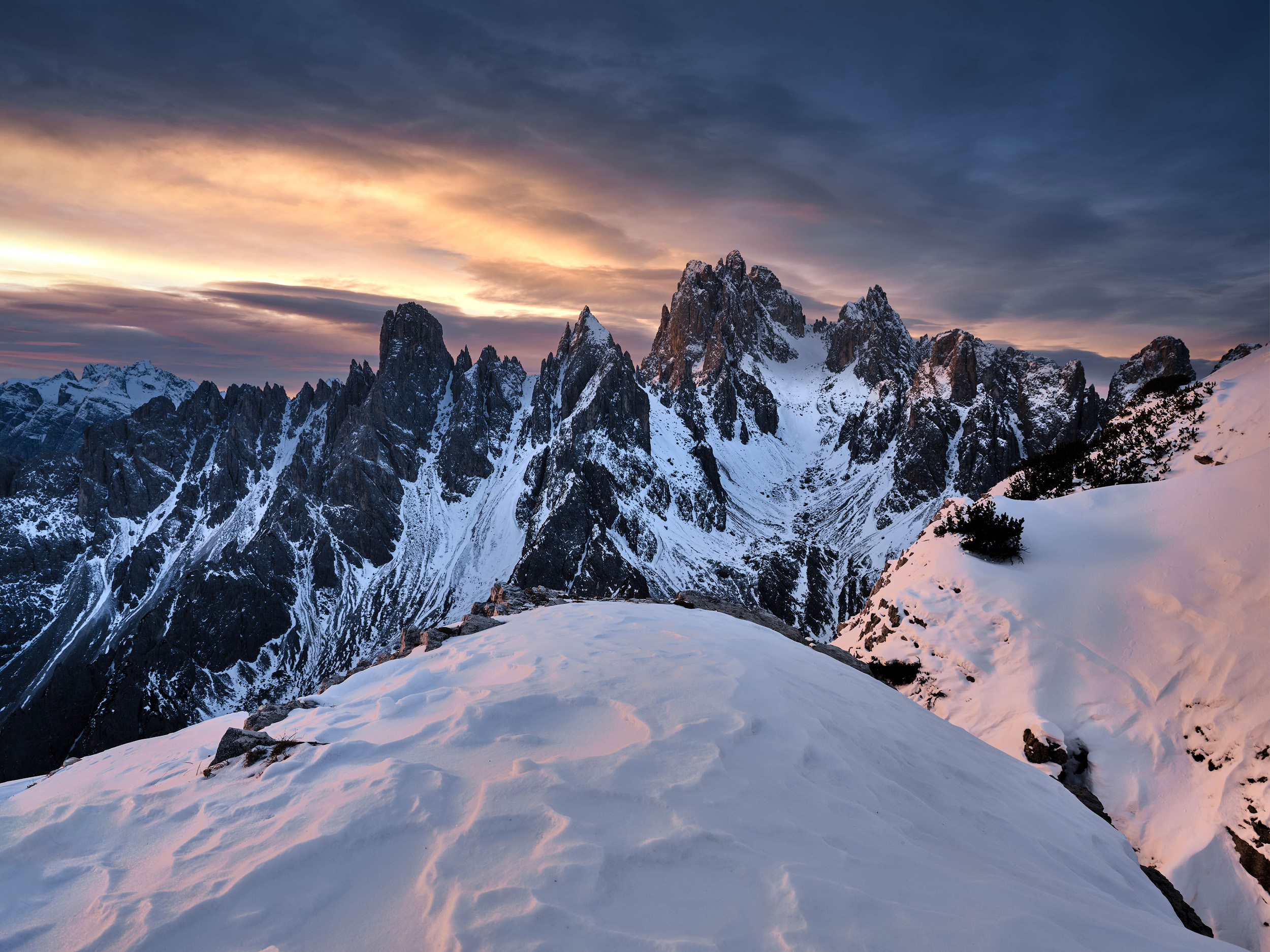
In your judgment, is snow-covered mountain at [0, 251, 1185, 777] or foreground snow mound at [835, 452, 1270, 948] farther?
snow-covered mountain at [0, 251, 1185, 777]

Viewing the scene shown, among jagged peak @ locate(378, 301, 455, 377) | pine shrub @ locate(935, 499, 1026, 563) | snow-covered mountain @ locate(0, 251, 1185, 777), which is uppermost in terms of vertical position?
jagged peak @ locate(378, 301, 455, 377)

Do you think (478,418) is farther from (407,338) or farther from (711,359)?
(711,359)

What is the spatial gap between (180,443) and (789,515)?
20958cm

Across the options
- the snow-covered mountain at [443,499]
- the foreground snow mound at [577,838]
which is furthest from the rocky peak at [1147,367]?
the foreground snow mound at [577,838]

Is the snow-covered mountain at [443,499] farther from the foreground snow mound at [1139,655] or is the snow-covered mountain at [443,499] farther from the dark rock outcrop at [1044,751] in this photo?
the dark rock outcrop at [1044,751]

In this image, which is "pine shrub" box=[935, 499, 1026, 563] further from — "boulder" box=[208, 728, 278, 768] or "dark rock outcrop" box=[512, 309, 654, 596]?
"dark rock outcrop" box=[512, 309, 654, 596]

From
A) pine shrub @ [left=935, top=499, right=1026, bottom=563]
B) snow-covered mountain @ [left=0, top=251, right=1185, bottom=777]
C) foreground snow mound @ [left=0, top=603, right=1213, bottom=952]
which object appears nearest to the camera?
foreground snow mound @ [left=0, top=603, right=1213, bottom=952]

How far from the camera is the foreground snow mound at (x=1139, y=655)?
33.1 ft

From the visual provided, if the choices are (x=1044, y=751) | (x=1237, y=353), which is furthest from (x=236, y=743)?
(x=1237, y=353)

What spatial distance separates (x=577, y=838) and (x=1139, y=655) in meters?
15.2

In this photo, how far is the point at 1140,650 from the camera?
1278 cm

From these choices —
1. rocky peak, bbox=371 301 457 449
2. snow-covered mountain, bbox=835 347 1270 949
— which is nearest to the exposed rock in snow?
snow-covered mountain, bbox=835 347 1270 949

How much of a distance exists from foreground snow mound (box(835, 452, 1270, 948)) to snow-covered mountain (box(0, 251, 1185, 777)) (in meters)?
94.2

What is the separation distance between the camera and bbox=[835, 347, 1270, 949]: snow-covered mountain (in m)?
10.1
